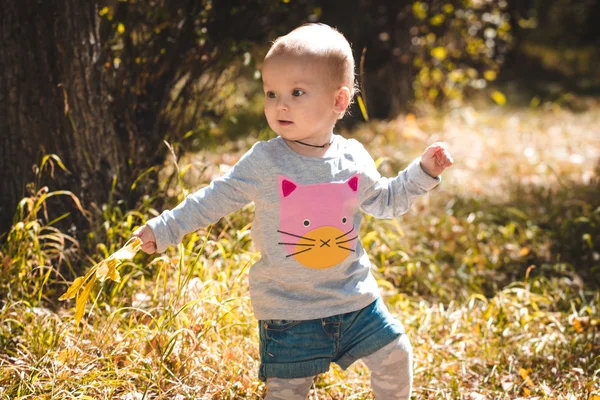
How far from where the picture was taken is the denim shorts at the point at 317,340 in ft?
7.35

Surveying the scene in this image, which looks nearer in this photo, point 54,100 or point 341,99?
point 341,99

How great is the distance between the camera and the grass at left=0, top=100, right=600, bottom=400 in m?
2.56

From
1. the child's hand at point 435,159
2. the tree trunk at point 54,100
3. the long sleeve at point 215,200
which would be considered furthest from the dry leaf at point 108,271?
the tree trunk at point 54,100

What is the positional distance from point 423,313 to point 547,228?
1.45 m

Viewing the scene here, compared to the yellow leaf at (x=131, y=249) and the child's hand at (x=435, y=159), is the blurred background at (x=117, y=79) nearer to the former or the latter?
the child's hand at (x=435, y=159)

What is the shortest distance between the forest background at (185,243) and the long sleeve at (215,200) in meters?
0.26

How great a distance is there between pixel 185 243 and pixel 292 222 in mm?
1151

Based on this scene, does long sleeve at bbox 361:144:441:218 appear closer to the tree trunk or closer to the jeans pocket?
the jeans pocket

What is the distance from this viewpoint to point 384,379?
2.31 metres

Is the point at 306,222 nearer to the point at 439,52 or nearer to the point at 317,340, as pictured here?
the point at 317,340

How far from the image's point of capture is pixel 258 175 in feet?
7.28

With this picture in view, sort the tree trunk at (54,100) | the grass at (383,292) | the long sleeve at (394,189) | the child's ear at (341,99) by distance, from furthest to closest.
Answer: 1. the tree trunk at (54,100)
2. the grass at (383,292)
3. the long sleeve at (394,189)
4. the child's ear at (341,99)

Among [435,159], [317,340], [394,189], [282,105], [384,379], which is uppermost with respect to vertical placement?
[282,105]

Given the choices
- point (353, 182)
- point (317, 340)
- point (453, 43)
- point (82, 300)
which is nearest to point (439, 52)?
point (453, 43)
